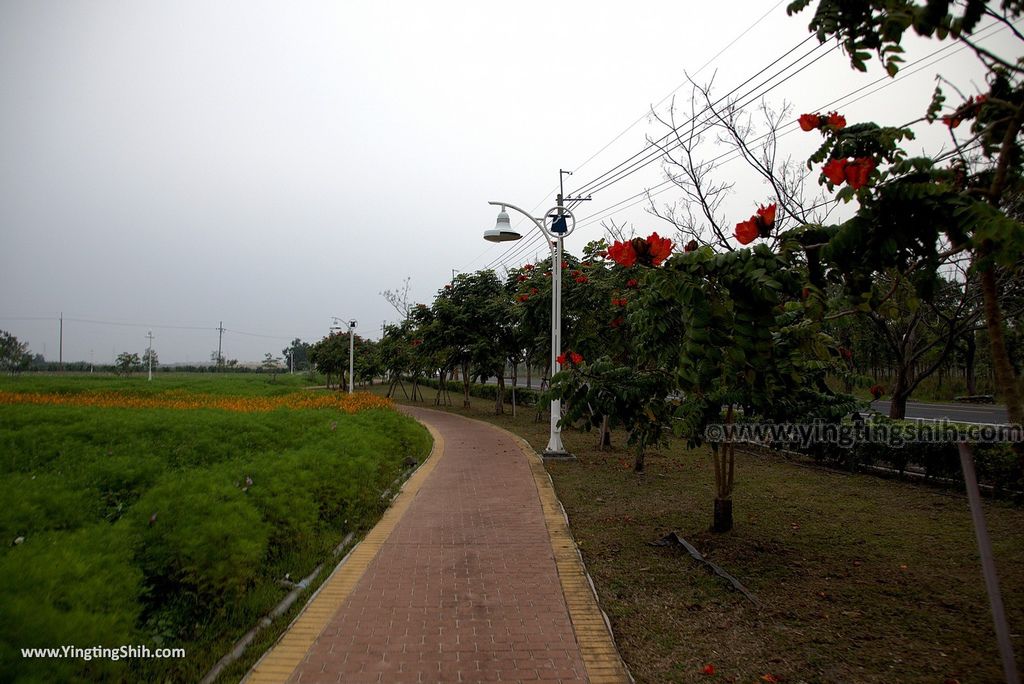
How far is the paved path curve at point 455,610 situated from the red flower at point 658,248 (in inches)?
101

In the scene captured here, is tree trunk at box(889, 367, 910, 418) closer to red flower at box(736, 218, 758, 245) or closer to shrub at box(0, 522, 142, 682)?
red flower at box(736, 218, 758, 245)

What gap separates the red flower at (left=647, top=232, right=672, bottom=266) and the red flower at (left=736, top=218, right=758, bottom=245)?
42 cm

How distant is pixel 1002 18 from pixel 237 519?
5.80 m

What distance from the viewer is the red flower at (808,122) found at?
3504 mm

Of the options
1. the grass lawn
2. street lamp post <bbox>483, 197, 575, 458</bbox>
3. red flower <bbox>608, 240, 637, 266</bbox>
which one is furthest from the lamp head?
red flower <bbox>608, 240, 637, 266</bbox>

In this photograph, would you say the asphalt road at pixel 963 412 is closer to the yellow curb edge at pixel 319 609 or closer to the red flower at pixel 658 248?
the yellow curb edge at pixel 319 609

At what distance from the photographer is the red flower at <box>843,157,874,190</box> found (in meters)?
2.87

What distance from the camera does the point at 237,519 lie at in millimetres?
4582

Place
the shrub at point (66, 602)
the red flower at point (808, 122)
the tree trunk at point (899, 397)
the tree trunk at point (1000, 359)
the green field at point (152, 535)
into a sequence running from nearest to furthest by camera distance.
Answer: the shrub at point (66, 602), the tree trunk at point (1000, 359), the green field at point (152, 535), the red flower at point (808, 122), the tree trunk at point (899, 397)

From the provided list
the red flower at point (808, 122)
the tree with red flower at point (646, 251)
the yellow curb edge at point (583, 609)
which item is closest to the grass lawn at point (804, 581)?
the yellow curb edge at point (583, 609)

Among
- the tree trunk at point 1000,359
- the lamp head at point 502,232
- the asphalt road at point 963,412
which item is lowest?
the asphalt road at point 963,412

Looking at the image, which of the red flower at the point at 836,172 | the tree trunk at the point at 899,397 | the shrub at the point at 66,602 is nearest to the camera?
the shrub at the point at 66,602

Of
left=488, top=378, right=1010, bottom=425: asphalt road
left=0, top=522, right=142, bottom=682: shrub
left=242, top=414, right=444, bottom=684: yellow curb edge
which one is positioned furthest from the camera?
left=488, top=378, right=1010, bottom=425: asphalt road

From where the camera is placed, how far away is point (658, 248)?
391cm
